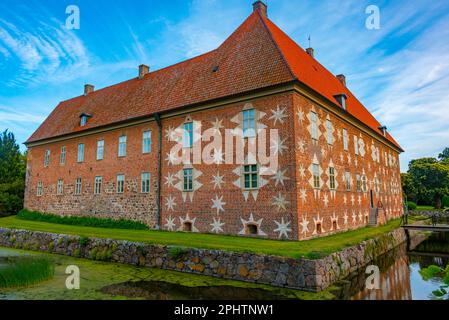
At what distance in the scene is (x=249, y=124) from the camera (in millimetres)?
14734

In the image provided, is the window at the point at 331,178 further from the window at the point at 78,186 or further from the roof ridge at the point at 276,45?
the window at the point at 78,186

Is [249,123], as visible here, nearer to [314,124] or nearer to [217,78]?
[314,124]

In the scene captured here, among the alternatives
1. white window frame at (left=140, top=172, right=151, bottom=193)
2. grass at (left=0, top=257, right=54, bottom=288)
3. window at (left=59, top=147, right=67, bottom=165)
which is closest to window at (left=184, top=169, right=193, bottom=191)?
white window frame at (left=140, top=172, right=151, bottom=193)

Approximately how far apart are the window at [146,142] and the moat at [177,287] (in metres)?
8.00

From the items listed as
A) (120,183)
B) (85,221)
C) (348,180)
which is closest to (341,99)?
(348,180)

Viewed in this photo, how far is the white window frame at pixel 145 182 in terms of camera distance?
1855 cm

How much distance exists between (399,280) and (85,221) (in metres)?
18.1

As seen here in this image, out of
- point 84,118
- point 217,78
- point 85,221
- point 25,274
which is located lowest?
point 25,274

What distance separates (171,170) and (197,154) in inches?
80.1

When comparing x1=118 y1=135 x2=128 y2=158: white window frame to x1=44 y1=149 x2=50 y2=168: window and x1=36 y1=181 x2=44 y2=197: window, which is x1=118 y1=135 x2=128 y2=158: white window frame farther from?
x1=36 y1=181 x2=44 y2=197: window

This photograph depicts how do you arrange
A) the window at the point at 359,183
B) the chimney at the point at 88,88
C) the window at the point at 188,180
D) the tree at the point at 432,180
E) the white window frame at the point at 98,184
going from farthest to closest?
1. the tree at the point at 432,180
2. the chimney at the point at 88,88
3. the white window frame at the point at 98,184
4. the window at the point at 359,183
5. the window at the point at 188,180

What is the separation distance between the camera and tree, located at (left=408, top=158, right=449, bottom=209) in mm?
44062

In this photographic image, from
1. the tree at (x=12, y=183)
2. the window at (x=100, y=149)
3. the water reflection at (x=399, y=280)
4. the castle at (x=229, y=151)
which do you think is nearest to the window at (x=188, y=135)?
the castle at (x=229, y=151)

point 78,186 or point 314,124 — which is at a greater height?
point 314,124
